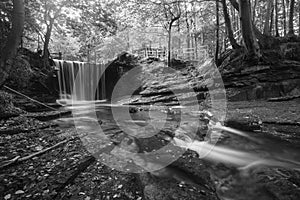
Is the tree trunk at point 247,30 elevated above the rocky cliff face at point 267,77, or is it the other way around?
the tree trunk at point 247,30

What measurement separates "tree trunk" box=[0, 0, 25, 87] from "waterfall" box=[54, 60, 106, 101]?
27.7 ft

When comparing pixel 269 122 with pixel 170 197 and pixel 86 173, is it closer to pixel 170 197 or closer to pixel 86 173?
pixel 170 197

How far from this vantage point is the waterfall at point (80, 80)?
47.3 ft

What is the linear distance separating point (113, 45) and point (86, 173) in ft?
90.3

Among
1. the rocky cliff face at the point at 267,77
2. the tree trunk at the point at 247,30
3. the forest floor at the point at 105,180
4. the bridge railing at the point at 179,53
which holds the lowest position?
the forest floor at the point at 105,180

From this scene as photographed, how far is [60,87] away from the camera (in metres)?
14.1

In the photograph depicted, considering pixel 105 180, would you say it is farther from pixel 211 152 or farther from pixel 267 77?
pixel 267 77

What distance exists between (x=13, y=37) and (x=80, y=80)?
34.7 ft

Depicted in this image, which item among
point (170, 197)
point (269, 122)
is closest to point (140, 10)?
point (269, 122)

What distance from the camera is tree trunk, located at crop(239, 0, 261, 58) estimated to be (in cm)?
869

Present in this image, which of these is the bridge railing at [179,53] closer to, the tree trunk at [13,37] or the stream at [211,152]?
the tree trunk at [13,37]

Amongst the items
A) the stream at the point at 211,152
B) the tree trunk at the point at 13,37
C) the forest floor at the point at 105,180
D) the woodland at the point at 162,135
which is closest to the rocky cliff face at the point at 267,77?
the woodland at the point at 162,135

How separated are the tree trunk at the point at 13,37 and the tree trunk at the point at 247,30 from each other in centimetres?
904

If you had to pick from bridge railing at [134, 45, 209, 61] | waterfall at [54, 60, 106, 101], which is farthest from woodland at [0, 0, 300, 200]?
bridge railing at [134, 45, 209, 61]
